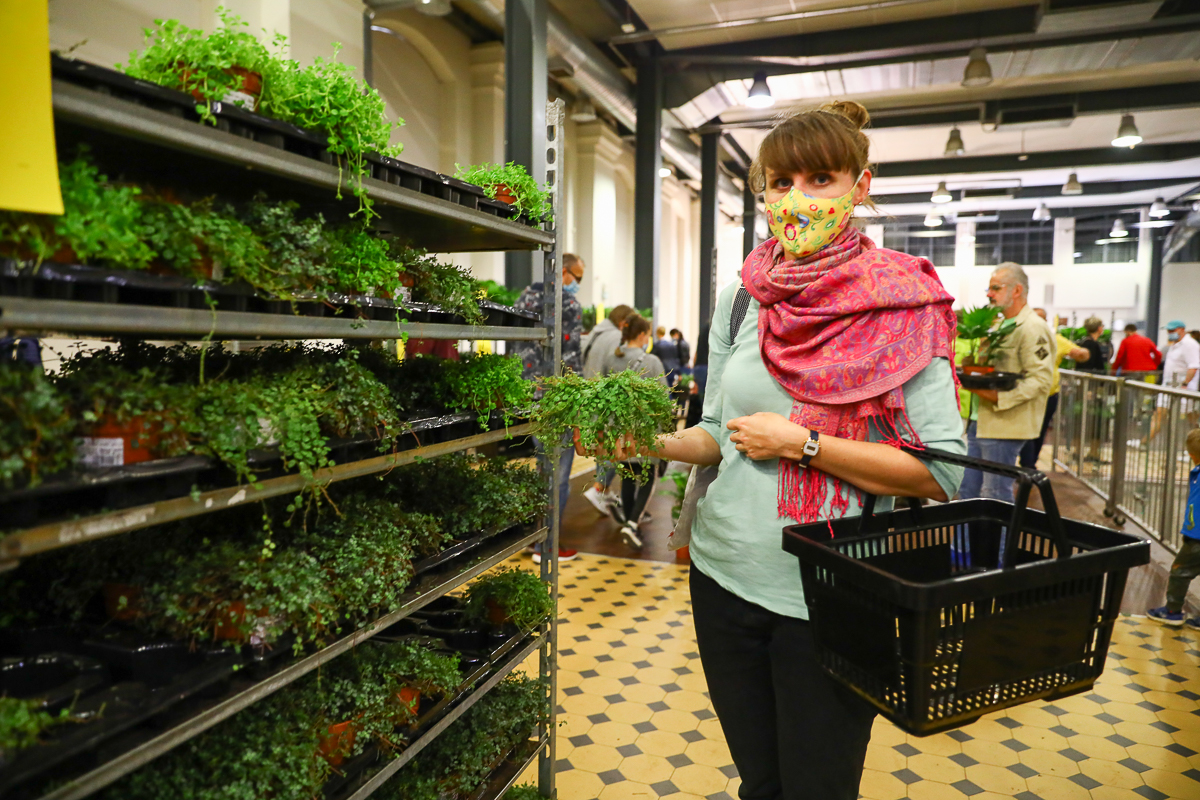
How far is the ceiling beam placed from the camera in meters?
15.4

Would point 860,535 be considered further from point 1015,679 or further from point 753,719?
point 753,719

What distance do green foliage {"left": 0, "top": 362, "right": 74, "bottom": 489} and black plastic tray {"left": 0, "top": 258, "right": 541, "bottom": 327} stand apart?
114 millimetres

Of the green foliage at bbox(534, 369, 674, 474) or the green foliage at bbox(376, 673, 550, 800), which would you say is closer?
the green foliage at bbox(534, 369, 674, 474)

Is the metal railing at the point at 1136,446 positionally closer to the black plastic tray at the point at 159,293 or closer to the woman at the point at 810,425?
the woman at the point at 810,425

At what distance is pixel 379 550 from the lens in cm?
173

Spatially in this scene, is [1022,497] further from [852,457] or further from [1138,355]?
[1138,355]

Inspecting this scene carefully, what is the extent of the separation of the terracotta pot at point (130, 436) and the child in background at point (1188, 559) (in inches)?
183

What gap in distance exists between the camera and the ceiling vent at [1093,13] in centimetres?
736

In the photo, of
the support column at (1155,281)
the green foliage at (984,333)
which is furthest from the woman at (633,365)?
the support column at (1155,281)

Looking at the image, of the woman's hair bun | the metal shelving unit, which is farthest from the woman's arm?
the metal shelving unit

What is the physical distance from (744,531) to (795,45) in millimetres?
9501

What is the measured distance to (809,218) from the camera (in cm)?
153

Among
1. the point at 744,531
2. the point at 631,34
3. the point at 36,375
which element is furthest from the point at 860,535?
the point at 631,34

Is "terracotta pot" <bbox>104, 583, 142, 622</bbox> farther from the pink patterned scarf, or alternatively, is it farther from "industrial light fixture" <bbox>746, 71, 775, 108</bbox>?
"industrial light fixture" <bbox>746, 71, 775, 108</bbox>
